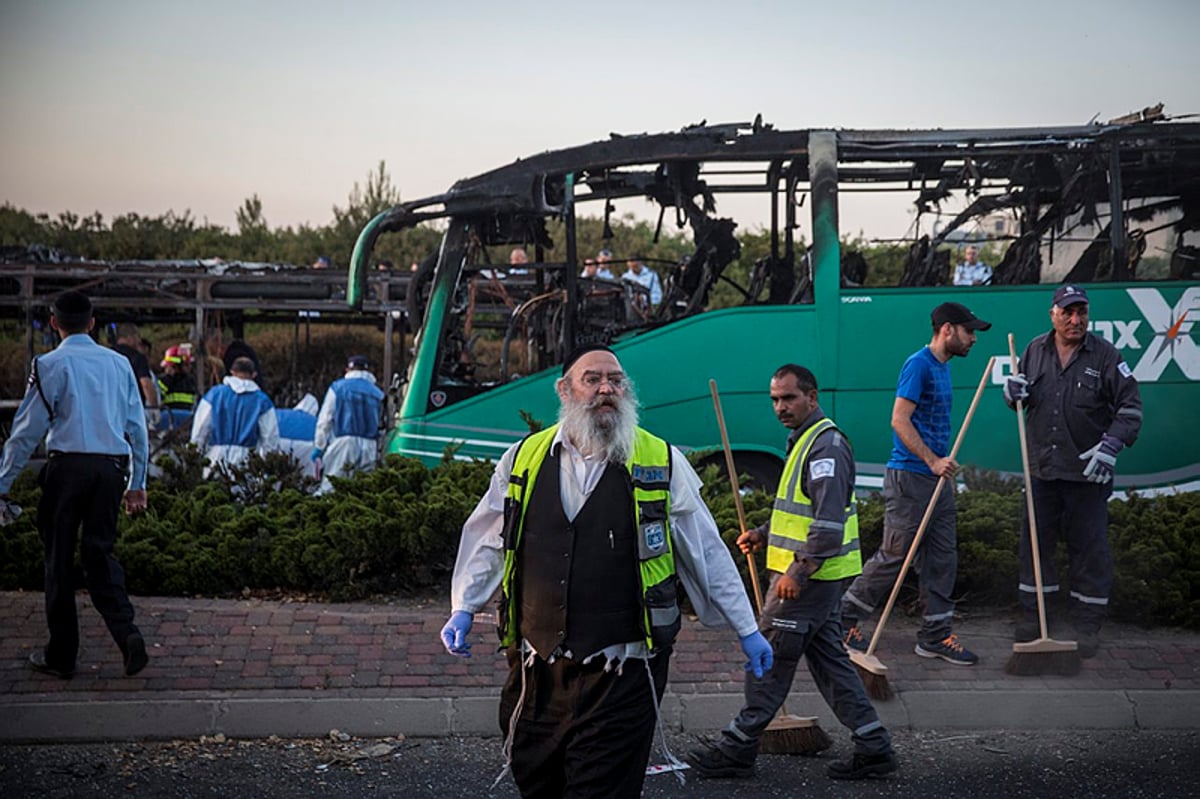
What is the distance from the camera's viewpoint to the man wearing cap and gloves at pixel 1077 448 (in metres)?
7.05

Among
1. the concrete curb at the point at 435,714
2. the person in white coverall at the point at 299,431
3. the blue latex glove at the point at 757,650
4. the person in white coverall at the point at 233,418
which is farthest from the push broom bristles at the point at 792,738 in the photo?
the person in white coverall at the point at 299,431

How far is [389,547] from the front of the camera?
7.95m

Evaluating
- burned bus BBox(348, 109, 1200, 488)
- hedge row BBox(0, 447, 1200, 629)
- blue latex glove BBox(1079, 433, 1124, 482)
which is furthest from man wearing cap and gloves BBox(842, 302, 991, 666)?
burned bus BBox(348, 109, 1200, 488)

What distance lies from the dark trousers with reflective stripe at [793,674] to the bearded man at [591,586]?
123cm

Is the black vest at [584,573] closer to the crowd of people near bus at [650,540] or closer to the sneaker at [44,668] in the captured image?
the crowd of people near bus at [650,540]

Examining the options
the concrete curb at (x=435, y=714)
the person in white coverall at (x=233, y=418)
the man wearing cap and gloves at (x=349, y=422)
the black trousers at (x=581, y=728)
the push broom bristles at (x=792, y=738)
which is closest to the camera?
the black trousers at (x=581, y=728)

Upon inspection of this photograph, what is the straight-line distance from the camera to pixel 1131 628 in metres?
7.62

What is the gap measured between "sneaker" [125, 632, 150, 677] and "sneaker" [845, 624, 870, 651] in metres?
3.64

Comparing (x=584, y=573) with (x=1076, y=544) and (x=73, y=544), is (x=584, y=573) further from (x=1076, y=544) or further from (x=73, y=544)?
(x=1076, y=544)

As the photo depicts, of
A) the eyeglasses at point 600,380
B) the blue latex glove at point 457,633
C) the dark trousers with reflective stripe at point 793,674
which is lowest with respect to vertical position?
the dark trousers with reflective stripe at point 793,674

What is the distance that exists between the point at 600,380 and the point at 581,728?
1097mm

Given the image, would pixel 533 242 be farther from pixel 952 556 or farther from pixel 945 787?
A: pixel 945 787

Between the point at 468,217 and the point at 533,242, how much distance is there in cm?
60

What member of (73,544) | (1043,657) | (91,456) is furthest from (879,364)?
(73,544)
